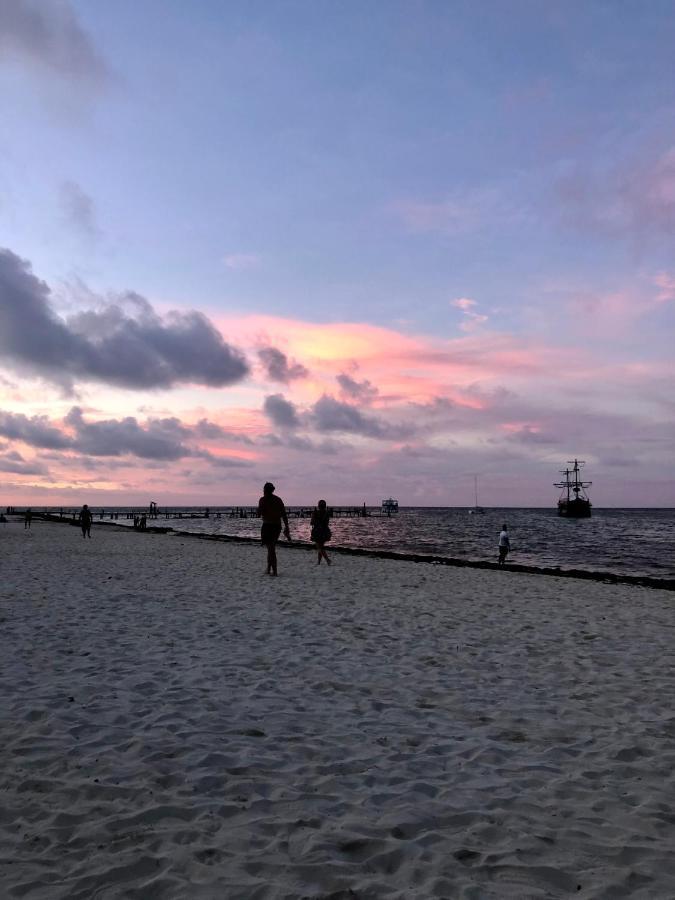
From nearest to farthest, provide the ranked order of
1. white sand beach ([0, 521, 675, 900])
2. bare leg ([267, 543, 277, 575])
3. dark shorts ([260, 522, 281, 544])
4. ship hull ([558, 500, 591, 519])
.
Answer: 1. white sand beach ([0, 521, 675, 900])
2. dark shorts ([260, 522, 281, 544])
3. bare leg ([267, 543, 277, 575])
4. ship hull ([558, 500, 591, 519])

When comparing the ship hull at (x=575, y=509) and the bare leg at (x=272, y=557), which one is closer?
the bare leg at (x=272, y=557)

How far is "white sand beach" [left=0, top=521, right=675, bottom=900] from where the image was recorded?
3.41 meters

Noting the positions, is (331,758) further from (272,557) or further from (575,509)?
(575,509)

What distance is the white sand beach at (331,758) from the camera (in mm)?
3408

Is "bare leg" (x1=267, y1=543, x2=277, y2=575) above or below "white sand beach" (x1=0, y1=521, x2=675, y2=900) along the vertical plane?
above

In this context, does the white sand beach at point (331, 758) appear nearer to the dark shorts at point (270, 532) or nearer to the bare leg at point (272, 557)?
the dark shorts at point (270, 532)

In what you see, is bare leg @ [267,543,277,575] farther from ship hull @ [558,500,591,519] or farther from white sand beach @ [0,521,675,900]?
ship hull @ [558,500,591,519]

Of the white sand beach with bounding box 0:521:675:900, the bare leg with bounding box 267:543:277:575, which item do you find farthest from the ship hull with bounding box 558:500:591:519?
the white sand beach with bounding box 0:521:675:900

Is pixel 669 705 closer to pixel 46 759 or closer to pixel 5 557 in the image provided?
pixel 46 759

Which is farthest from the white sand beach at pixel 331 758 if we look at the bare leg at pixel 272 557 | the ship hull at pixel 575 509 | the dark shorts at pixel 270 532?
the ship hull at pixel 575 509

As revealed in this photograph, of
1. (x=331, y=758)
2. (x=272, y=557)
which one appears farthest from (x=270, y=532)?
(x=331, y=758)

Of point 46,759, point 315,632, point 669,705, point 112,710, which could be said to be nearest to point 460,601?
point 315,632

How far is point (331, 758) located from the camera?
16.0ft

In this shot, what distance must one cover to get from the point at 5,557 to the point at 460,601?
57.9ft
